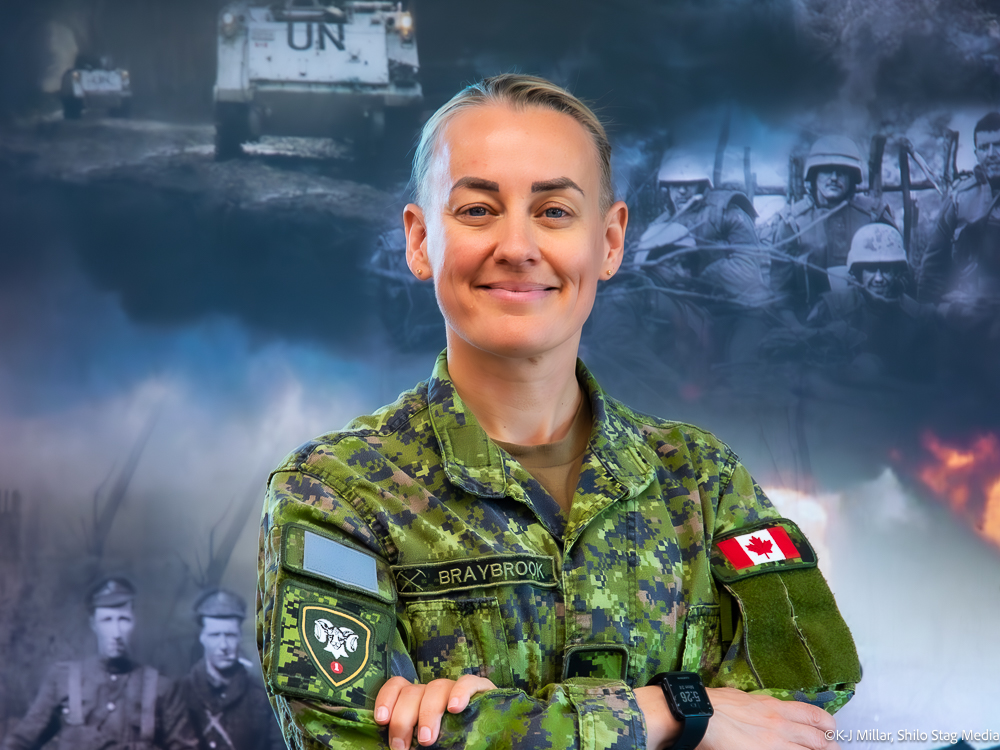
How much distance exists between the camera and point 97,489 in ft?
11.3

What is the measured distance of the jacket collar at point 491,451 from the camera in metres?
1.48

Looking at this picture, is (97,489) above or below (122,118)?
below

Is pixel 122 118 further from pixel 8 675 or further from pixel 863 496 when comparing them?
pixel 863 496

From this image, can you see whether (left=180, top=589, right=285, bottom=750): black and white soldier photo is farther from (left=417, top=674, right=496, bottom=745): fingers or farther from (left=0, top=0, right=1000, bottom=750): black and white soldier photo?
(left=417, top=674, right=496, bottom=745): fingers

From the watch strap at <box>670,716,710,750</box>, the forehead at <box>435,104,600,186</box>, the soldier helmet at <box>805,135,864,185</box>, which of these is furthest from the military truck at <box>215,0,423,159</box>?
the watch strap at <box>670,716,710,750</box>

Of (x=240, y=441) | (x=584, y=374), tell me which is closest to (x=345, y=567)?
(x=584, y=374)

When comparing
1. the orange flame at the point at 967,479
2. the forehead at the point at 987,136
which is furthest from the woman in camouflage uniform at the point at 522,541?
the forehead at the point at 987,136

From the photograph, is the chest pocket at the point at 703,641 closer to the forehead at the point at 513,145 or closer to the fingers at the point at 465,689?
the fingers at the point at 465,689

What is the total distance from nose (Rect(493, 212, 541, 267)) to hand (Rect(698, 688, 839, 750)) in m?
0.69

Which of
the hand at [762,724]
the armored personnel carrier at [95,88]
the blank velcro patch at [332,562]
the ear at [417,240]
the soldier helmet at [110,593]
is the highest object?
the armored personnel carrier at [95,88]

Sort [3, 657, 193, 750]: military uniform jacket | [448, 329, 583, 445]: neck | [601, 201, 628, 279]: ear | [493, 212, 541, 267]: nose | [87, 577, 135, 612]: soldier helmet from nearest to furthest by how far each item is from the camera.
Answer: [493, 212, 541, 267]: nose
[448, 329, 583, 445]: neck
[601, 201, 628, 279]: ear
[3, 657, 193, 750]: military uniform jacket
[87, 577, 135, 612]: soldier helmet

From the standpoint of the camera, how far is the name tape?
4.61ft

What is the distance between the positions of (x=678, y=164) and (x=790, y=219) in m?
0.49

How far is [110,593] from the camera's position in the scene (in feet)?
11.1
